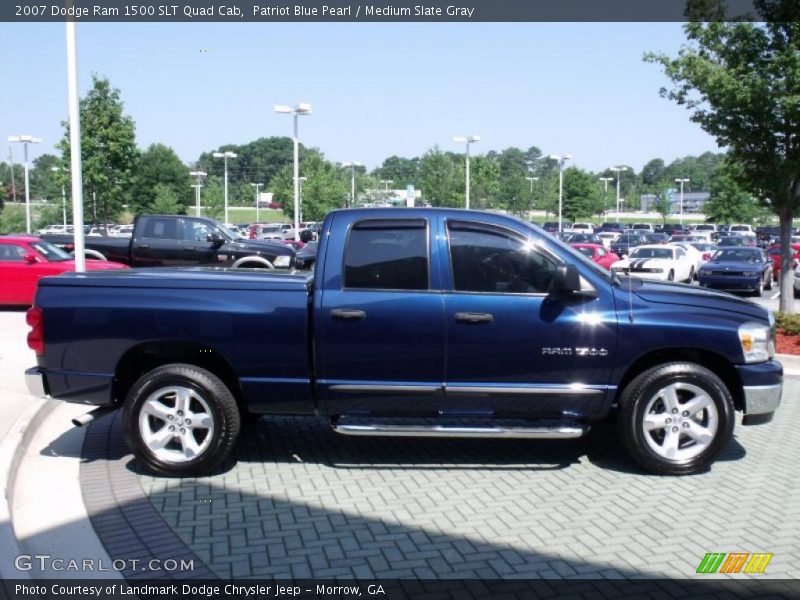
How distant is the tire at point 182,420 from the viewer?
227 inches

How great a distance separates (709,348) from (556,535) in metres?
2.00

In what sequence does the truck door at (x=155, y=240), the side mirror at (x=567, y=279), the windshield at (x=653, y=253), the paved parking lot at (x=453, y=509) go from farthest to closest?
1. the windshield at (x=653, y=253)
2. the truck door at (x=155, y=240)
3. the side mirror at (x=567, y=279)
4. the paved parking lot at (x=453, y=509)


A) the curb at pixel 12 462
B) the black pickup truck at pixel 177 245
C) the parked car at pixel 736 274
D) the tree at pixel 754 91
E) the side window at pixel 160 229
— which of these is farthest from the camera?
the parked car at pixel 736 274

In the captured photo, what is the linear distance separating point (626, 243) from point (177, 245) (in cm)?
2929

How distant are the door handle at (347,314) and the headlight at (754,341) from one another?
2.88m

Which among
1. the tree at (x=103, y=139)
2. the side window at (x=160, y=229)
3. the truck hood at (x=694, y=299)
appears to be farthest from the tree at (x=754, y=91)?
the tree at (x=103, y=139)

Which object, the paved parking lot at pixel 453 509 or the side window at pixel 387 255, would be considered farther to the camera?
the side window at pixel 387 255

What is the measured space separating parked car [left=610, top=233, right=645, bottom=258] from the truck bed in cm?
3502

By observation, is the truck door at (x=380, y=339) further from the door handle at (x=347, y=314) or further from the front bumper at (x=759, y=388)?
the front bumper at (x=759, y=388)

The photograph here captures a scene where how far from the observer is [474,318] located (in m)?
5.68

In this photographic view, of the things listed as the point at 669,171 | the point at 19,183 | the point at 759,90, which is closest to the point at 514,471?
the point at 759,90

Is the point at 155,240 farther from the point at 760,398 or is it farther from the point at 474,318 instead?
the point at 760,398

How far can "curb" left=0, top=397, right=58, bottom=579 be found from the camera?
14.3ft

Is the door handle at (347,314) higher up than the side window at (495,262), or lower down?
lower down
